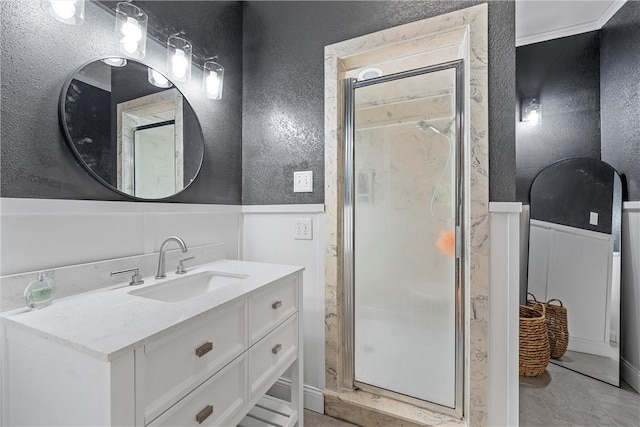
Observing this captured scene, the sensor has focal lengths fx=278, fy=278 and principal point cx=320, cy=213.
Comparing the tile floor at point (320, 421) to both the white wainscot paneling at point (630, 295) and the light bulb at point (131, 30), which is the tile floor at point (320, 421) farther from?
the light bulb at point (131, 30)

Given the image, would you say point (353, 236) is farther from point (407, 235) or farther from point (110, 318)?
point (110, 318)

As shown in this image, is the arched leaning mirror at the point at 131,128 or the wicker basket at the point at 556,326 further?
the wicker basket at the point at 556,326

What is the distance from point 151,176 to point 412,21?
149cm

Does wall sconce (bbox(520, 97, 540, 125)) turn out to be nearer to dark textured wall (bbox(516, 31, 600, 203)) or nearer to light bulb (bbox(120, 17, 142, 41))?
dark textured wall (bbox(516, 31, 600, 203))

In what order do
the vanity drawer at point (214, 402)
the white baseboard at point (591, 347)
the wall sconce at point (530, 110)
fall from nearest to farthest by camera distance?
the vanity drawer at point (214, 402) < the white baseboard at point (591, 347) < the wall sconce at point (530, 110)

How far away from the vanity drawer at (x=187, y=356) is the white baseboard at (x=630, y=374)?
2.42m

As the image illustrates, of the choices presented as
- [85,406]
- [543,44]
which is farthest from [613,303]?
[85,406]

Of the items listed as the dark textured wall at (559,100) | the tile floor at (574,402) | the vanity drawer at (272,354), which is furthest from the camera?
the dark textured wall at (559,100)

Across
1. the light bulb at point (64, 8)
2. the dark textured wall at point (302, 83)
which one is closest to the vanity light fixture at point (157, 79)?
the light bulb at point (64, 8)

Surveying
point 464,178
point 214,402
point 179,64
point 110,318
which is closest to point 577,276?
point 464,178

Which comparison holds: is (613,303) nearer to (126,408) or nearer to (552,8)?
(552,8)

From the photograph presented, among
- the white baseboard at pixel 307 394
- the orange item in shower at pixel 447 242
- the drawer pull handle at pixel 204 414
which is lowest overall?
the white baseboard at pixel 307 394

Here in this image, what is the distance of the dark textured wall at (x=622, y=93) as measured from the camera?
1.76 meters

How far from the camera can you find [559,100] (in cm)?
222
